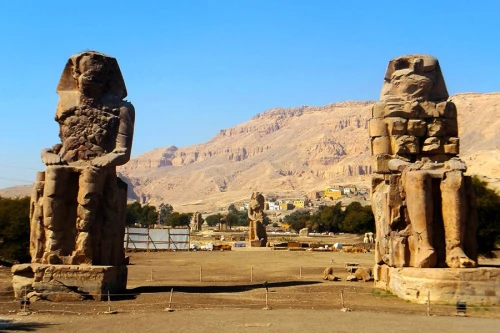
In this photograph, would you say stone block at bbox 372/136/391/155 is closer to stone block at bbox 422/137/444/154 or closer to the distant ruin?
the distant ruin

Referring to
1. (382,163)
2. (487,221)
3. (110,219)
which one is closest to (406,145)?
(382,163)

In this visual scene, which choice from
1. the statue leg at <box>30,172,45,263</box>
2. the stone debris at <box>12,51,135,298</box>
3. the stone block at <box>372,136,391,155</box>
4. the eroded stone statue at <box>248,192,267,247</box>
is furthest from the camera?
the eroded stone statue at <box>248,192,267,247</box>

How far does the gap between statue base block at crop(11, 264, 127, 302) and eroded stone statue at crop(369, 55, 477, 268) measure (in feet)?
17.5

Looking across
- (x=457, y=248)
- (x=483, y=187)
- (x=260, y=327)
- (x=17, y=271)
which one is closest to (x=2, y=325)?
(x=17, y=271)

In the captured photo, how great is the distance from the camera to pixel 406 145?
12641 millimetres

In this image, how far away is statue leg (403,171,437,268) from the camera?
10.8 m

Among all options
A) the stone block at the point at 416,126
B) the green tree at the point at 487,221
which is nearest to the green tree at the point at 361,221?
the green tree at the point at 487,221

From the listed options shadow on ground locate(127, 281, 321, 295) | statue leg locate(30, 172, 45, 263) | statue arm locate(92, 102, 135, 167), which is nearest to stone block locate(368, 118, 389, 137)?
shadow on ground locate(127, 281, 321, 295)

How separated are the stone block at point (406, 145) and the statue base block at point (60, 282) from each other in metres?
6.17

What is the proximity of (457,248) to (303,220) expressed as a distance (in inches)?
2638

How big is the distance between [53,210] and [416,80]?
7.46 m

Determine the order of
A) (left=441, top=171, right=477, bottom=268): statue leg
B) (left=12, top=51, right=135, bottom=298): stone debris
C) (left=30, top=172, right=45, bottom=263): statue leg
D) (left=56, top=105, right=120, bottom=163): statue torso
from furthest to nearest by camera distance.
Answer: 1. (left=56, top=105, right=120, bottom=163): statue torso
2. (left=30, top=172, right=45, bottom=263): statue leg
3. (left=12, top=51, right=135, bottom=298): stone debris
4. (left=441, top=171, right=477, bottom=268): statue leg

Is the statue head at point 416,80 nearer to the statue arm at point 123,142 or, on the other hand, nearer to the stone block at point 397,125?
the stone block at point 397,125

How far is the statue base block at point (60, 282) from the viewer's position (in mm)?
10789
